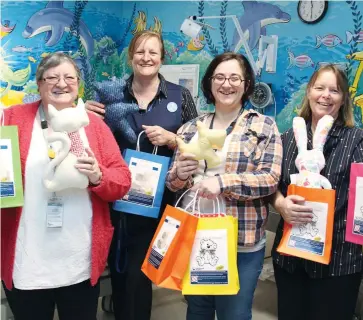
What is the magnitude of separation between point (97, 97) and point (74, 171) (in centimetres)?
60

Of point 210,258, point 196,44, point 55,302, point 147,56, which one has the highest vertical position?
point 196,44

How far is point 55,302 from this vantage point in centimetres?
154

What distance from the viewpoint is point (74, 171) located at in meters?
1.37

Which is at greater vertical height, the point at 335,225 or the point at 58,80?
the point at 58,80

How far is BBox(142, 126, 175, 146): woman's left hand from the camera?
68.1 inches

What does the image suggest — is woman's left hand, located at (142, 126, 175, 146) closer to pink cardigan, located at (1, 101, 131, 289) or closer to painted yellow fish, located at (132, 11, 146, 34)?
pink cardigan, located at (1, 101, 131, 289)

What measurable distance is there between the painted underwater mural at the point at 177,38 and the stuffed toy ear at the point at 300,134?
1.56 m

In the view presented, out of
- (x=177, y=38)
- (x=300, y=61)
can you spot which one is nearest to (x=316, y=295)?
(x=300, y=61)

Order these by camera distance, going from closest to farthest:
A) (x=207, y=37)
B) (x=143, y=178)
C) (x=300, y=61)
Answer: (x=143, y=178) < (x=300, y=61) < (x=207, y=37)

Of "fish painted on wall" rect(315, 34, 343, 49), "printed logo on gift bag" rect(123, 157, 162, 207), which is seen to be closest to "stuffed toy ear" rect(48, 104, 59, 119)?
"printed logo on gift bag" rect(123, 157, 162, 207)

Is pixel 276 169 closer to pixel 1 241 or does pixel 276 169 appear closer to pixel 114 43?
pixel 1 241

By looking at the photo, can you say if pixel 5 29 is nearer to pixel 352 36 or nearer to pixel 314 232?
pixel 352 36

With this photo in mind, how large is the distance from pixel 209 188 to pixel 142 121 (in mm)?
535

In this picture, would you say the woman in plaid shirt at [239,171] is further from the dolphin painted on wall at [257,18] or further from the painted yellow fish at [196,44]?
the painted yellow fish at [196,44]
